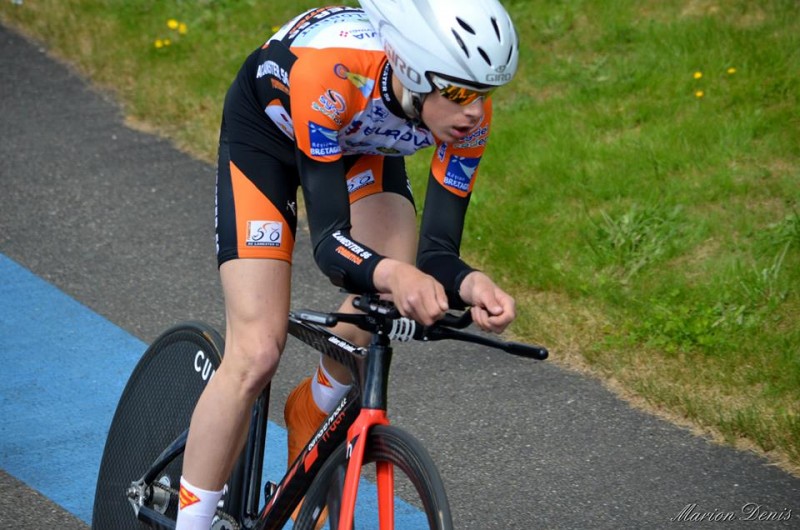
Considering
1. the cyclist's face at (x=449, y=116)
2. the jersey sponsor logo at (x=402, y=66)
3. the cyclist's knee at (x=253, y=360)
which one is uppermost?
the jersey sponsor logo at (x=402, y=66)

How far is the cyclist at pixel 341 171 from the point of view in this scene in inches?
119

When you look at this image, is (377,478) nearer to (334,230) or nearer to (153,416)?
(334,230)

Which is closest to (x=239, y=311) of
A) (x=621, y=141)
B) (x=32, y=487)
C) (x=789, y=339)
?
(x=32, y=487)

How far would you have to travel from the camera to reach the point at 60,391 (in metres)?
5.26

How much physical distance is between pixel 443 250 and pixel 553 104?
14.4 ft

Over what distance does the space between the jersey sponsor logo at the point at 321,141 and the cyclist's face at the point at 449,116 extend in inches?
10.2

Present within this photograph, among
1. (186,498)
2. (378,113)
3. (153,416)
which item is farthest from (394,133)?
(153,416)

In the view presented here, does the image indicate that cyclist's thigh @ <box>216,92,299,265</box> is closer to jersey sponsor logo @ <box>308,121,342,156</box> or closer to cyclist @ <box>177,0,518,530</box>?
cyclist @ <box>177,0,518,530</box>

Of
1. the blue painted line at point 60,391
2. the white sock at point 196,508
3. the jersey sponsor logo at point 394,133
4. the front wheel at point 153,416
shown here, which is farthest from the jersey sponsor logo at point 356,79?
the blue painted line at point 60,391

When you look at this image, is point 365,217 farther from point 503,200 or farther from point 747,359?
point 503,200

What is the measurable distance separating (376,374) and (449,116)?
70 centimetres

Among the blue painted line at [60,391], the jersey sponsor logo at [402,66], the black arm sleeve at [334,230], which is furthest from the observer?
the blue painted line at [60,391]

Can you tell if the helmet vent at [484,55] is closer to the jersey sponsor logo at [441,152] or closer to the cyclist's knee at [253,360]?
the jersey sponsor logo at [441,152]

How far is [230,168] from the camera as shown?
11.6 feet
